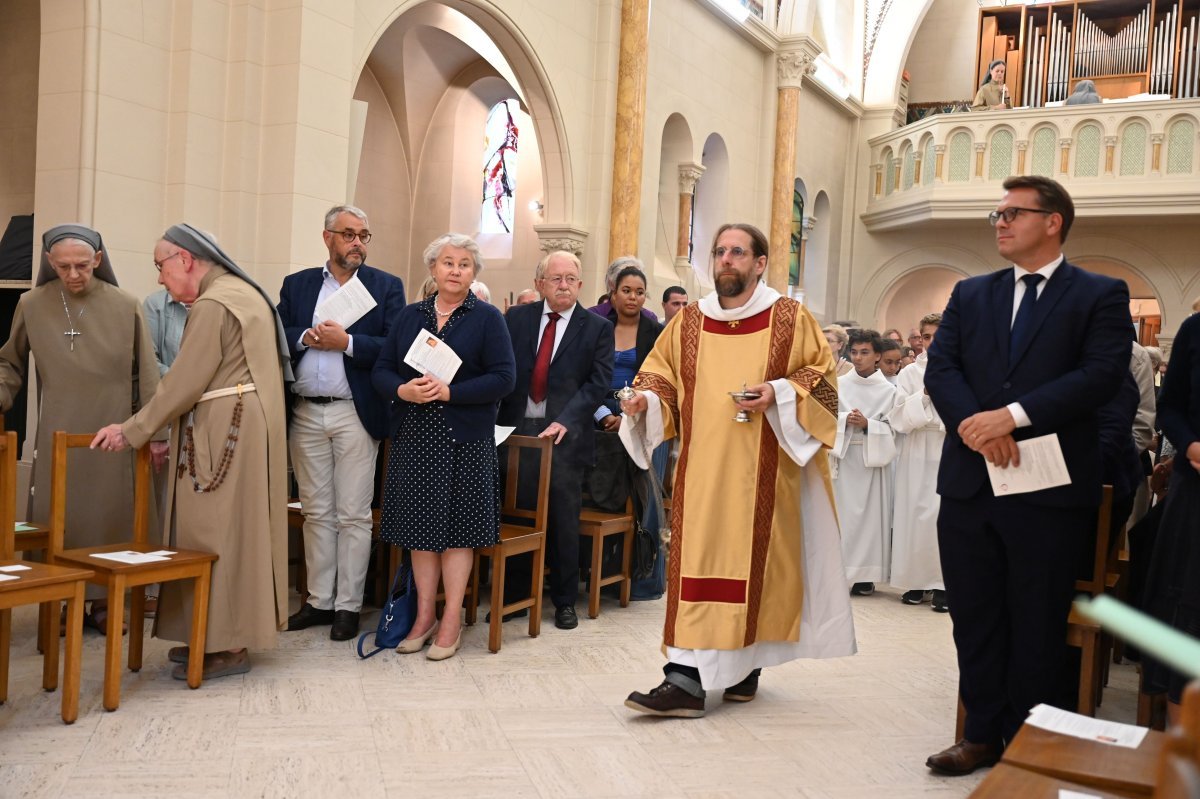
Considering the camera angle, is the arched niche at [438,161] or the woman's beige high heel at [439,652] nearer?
the woman's beige high heel at [439,652]

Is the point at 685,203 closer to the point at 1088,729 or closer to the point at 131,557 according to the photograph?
the point at 131,557

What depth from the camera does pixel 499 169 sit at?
1405cm

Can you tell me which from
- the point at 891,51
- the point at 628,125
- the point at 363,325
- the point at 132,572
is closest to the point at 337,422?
the point at 363,325

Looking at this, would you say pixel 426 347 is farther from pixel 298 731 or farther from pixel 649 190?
pixel 649 190

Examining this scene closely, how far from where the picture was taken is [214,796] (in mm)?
2887

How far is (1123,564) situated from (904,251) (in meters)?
14.4

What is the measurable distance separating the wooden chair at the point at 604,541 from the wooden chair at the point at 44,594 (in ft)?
7.78

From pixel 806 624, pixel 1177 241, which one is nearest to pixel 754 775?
pixel 806 624

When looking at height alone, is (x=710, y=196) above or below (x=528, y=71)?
below

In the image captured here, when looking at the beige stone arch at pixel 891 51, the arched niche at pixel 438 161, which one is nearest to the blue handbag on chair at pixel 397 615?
the arched niche at pixel 438 161

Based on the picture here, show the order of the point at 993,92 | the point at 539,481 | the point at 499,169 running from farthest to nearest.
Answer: the point at 993,92 < the point at 499,169 < the point at 539,481

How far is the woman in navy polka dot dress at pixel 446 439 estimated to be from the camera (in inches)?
171

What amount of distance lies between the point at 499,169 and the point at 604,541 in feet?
30.0

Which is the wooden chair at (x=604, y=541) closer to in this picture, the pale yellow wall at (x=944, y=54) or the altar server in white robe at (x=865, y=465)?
Result: the altar server in white robe at (x=865, y=465)
